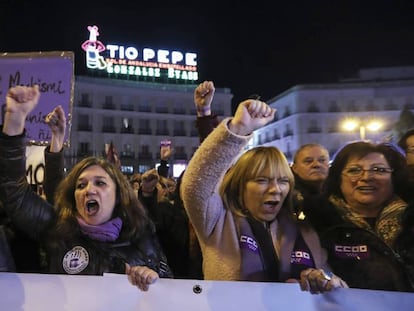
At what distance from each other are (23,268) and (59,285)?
48 centimetres

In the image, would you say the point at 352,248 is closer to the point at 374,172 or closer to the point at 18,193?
the point at 374,172

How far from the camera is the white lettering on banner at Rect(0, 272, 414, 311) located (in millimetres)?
1974

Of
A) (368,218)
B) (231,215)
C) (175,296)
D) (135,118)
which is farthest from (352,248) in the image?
(135,118)

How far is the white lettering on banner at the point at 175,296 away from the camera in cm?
197

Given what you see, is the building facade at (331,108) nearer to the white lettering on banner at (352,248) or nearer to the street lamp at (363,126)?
the street lamp at (363,126)

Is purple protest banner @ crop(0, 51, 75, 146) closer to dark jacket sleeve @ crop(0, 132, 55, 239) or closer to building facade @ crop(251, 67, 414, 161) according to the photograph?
dark jacket sleeve @ crop(0, 132, 55, 239)

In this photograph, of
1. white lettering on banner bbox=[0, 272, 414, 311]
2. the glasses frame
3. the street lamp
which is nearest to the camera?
white lettering on banner bbox=[0, 272, 414, 311]

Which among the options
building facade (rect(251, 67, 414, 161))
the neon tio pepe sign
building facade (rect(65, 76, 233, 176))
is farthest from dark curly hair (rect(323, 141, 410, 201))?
the neon tio pepe sign

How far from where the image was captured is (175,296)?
203 centimetres

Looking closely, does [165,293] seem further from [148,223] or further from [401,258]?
[401,258]

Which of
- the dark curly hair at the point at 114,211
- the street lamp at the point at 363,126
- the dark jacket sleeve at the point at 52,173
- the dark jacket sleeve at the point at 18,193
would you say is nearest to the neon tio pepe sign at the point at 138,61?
the street lamp at the point at 363,126

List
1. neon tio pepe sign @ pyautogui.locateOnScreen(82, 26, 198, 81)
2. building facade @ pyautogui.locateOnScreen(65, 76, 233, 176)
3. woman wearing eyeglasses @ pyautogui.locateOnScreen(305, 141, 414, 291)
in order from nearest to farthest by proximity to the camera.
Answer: woman wearing eyeglasses @ pyautogui.locateOnScreen(305, 141, 414, 291)
building facade @ pyautogui.locateOnScreen(65, 76, 233, 176)
neon tio pepe sign @ pyautogui.locateOnScreen(82, 26, 198, 81)

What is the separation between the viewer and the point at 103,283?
206cm

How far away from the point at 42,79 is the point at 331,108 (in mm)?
49451
